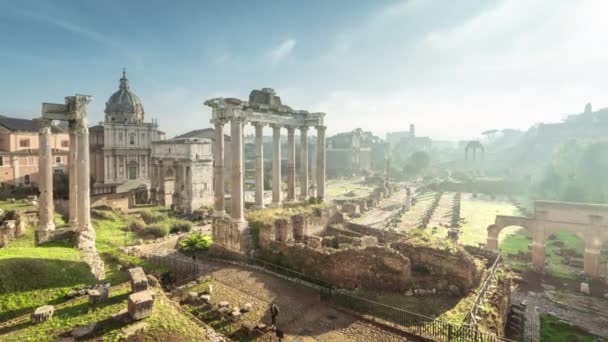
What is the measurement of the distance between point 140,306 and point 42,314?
10.3ft

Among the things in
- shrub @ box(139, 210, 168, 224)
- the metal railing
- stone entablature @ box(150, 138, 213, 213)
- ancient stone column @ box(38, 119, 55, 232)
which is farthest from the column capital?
stone entablature @ box(150, 138, 213, 213)

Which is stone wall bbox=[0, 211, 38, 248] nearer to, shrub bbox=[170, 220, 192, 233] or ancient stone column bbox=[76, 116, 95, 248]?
ancient stone column bbox=[76, 116, 95, 248]

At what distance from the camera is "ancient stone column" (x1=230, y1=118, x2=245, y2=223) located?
1892 centimetres

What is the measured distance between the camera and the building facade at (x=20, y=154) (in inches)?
1512

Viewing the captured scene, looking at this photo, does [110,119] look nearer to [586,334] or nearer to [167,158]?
[167,158]

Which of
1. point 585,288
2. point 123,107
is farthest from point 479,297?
point 123,107

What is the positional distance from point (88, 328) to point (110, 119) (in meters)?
48.4

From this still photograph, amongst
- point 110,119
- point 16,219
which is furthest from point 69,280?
point 110,119

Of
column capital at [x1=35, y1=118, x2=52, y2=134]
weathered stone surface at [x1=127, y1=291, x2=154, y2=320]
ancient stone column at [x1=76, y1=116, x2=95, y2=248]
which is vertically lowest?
weathered stone surface at [x1=127, y1=291, x2=154, y2=320]

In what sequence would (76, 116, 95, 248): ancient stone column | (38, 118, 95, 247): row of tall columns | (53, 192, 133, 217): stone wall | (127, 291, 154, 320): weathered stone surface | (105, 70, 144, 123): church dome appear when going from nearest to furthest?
(127, 291, 154, 320): weathered stone surface < (38, 118, 95, 247): row of tall columns < (76, 116, 95, 248): ancient stone column < (53, 192, 133, 217): stone wall < (105, 70, 144, 123): church dome

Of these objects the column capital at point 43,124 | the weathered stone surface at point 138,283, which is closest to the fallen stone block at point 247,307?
the weathered stone surface at point 138,283

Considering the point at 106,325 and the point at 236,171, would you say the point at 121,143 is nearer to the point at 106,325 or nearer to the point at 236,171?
the point at 236,171

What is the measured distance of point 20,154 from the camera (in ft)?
129

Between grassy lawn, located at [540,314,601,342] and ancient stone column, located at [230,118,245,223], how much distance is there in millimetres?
16087
